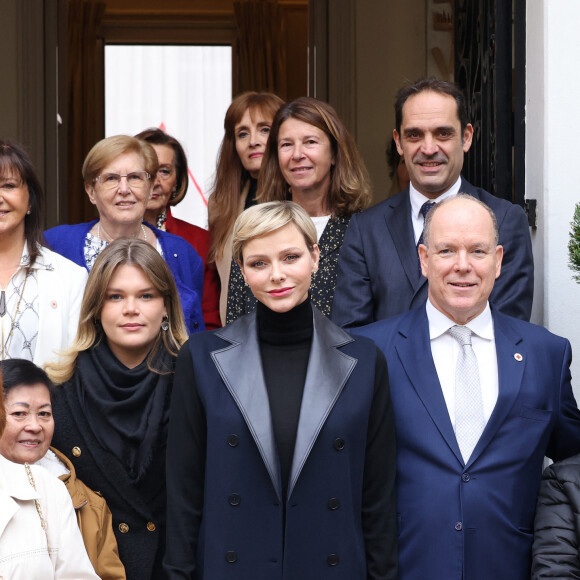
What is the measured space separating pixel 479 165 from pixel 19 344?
86.3 inches

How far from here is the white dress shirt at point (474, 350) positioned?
3443 mm

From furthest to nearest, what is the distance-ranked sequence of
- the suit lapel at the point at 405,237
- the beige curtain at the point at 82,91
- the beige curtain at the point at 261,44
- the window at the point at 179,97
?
the window at the point at 179,97 → the beige curtain at the point at 261,44 → the beige curtain at the point at 82,91 → the suit lapel at the point at 405,237

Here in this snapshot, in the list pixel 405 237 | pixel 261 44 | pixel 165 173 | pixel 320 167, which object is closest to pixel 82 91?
pixel 261 44

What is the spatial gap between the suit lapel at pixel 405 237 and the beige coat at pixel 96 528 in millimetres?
1276

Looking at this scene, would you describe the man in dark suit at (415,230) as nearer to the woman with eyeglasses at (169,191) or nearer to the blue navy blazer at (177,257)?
the blue navy blazer at (177,257)

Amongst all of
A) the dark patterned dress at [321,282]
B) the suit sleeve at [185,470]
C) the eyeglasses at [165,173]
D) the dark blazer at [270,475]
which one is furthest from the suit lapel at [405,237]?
the eyeglasses at [165,173]

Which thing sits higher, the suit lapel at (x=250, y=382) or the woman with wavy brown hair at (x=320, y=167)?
the woman with wavy brown hair at (x=320, y=167)

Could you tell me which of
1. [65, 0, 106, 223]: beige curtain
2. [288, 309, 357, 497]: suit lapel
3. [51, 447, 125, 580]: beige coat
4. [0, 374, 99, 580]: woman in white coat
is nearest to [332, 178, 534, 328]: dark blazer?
[288, 309, 357, 497]: suit lapel

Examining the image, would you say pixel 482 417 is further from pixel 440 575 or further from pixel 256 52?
pixel 256 52

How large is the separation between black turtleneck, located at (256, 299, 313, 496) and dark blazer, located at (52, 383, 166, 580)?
1.91 feet

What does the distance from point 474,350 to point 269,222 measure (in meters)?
0.74

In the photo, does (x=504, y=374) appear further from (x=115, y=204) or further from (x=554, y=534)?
(x=115, y=204)

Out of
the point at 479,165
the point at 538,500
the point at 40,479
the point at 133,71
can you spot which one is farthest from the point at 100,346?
the point at 133,71

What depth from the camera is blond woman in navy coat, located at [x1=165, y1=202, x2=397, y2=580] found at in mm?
3281
